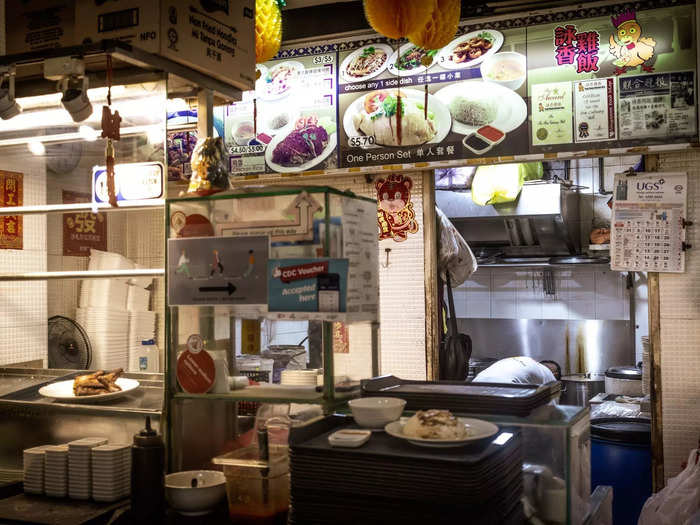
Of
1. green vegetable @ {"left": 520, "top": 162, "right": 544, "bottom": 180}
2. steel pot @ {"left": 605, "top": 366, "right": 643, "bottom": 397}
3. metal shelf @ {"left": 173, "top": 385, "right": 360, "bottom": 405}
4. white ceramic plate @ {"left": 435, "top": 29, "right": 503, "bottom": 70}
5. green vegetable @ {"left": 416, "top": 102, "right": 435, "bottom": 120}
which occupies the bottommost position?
steel pot @ {"left": 605, "top": 366, "right": 643, "bottom": 397}

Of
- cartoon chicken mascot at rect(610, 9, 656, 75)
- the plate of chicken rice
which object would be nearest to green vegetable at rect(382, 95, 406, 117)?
cartoon chicken mascot at rect(610, 9, 656, 75)

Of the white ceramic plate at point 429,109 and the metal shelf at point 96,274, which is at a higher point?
the white ceramic plate at point 429,109

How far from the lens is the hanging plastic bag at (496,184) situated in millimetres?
5734

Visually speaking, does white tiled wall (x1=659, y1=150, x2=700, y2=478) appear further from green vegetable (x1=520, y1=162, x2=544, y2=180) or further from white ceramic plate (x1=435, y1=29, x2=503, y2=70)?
green vegetable (x1=520, y1=162, x2=544, y2=180)

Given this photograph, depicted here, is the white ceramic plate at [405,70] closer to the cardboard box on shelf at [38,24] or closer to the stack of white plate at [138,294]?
the cardboard box on shelf at [38,24]

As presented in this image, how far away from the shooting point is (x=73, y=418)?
2.72 meters

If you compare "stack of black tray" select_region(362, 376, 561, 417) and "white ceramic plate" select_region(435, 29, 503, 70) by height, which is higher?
"white ceramic plate" select_region(435, 29, 503, 70)

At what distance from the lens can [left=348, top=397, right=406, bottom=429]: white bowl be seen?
202 centimetres

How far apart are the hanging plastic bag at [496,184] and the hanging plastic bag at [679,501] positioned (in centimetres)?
272

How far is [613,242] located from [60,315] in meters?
3.11

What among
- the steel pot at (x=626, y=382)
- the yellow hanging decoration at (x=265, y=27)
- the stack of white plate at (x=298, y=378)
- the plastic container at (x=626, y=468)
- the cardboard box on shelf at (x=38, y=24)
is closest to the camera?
the stack of white plate at (x=298, y=378)

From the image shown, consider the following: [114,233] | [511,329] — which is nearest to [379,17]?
[114,233]

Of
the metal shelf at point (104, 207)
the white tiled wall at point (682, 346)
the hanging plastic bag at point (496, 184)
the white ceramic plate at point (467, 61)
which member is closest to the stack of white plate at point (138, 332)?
the metal shelf at point (104, 207)

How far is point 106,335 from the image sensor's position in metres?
3.15
